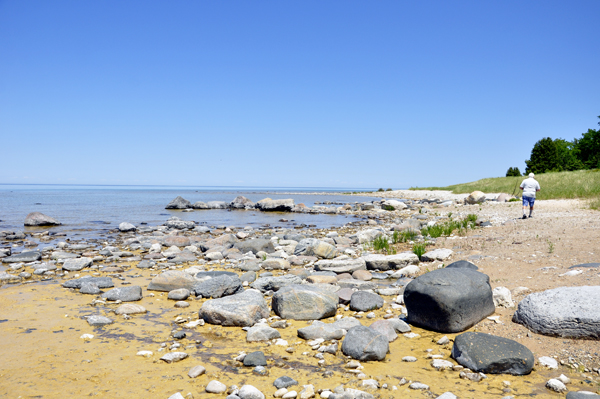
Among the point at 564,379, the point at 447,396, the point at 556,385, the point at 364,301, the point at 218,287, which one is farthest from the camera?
the point at 218,287

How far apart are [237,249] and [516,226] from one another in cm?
976

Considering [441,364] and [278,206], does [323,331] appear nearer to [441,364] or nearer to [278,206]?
[441,364]

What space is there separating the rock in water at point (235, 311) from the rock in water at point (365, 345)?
1592mm

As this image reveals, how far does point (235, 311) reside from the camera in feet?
17.5

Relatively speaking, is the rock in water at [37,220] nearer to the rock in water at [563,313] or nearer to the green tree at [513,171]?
the rock in water at [563,313]

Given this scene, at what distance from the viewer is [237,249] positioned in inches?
448

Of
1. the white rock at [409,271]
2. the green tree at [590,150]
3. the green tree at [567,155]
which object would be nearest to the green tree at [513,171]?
the green tree at [567,155]

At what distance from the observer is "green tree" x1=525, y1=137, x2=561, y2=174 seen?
5916 cm

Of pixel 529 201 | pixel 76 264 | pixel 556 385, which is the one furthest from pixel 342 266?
pixel 529 201

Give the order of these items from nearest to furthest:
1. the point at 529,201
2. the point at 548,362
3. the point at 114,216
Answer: the point at 548,362, the point at 529,201, the point at 114,216

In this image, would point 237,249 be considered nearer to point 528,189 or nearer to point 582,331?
point 582,331

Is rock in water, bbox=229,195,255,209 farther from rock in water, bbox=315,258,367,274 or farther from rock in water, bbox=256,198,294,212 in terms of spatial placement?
rock in water, bbox=315,258,367,274

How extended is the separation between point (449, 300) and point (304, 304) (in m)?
2.19

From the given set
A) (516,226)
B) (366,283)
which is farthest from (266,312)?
(516,226)
